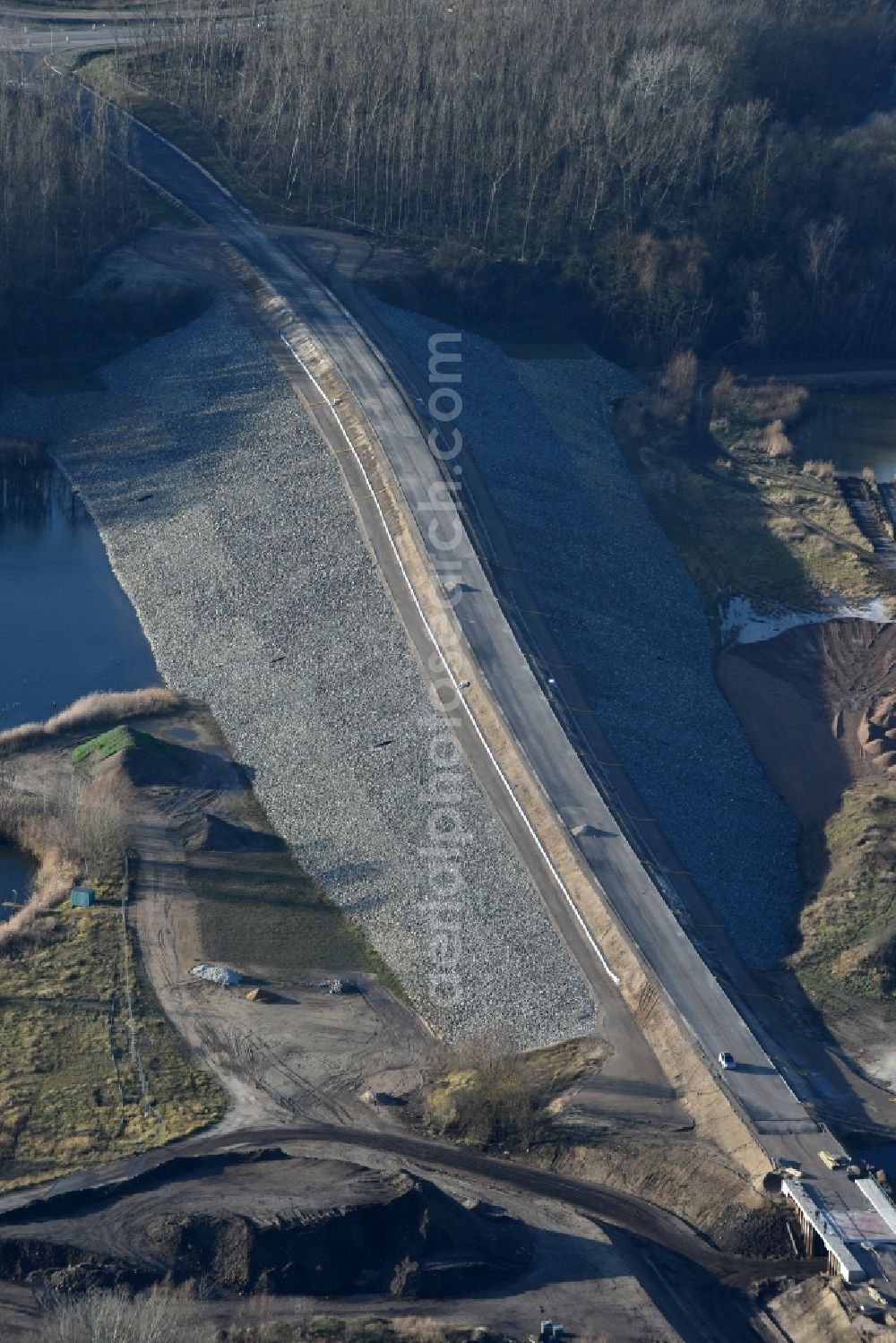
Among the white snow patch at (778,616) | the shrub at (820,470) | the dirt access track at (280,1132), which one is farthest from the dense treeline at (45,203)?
the shrub at (820,470)

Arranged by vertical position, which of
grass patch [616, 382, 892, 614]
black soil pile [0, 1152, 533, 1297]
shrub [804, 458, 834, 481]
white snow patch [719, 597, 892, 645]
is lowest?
white snow patch [719, 597, 892, 645]

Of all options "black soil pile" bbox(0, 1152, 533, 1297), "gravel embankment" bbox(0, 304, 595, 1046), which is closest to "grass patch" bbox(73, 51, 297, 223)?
"gravel embankment" bbox(0, 304, 595, 1046)

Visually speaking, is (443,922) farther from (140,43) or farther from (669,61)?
(140,43)

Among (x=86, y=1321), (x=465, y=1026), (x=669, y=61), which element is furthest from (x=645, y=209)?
(x=86, y=1321)

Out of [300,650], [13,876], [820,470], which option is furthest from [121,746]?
[820,470]

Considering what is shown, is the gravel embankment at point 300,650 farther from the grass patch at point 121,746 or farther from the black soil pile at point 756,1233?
the black soil pile at point 756,1233

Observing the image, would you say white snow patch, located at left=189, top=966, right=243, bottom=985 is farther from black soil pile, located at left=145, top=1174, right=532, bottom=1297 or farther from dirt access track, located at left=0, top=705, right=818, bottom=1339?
black soil pile, located at left=145, top=1174, right=532, bottom=1297
